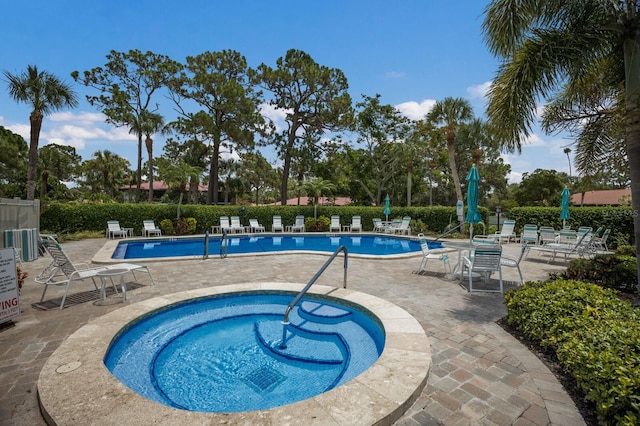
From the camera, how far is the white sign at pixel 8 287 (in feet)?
13.2

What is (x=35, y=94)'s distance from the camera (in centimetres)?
1467

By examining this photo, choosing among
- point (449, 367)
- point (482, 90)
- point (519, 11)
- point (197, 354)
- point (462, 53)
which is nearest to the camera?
point (449, 367)

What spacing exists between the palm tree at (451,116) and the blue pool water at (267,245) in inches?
260

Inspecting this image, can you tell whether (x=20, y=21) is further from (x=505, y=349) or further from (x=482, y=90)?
(x=505, y=349)

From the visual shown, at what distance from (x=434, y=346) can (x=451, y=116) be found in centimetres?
1837

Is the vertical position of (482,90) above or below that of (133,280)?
above

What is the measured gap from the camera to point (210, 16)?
883cm

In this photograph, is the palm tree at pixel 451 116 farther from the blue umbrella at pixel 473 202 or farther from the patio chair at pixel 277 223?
the patio chair at pixel 277 223

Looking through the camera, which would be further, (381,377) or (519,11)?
(519,11)

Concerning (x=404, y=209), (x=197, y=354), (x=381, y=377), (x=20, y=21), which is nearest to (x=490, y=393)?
(x=381, y=377)

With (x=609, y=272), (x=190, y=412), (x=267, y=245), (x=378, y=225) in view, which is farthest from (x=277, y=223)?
(x=190, y=412)

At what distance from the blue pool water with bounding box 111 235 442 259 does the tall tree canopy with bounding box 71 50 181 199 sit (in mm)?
14182

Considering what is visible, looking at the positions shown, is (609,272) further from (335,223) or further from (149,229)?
(149,229)

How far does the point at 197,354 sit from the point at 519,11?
728cm
